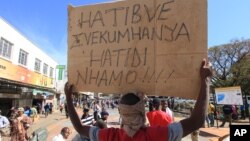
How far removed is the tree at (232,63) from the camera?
50.5m

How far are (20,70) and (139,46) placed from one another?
1145 inches

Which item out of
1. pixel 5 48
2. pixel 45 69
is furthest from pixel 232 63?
pixel 5 48

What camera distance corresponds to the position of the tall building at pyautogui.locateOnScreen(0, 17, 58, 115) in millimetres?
27250

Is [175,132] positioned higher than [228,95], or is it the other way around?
[228,95]

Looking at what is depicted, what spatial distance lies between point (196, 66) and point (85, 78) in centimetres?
100

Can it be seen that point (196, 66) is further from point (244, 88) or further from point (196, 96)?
point (244, 88)

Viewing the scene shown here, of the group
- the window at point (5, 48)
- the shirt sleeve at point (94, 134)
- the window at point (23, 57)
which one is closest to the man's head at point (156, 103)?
the shirt sleeve at point (94, 134)

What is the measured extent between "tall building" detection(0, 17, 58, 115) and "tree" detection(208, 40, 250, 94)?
2210 centimetres

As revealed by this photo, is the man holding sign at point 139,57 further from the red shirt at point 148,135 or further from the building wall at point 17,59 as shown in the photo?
the building wall at point 17,59

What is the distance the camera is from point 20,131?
34.7 feet

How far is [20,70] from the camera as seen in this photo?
31141 millimetres

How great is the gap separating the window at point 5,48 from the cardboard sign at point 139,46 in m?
24.7

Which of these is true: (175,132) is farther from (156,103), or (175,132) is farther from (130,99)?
(156,103)

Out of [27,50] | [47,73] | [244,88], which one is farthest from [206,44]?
[244,88]
